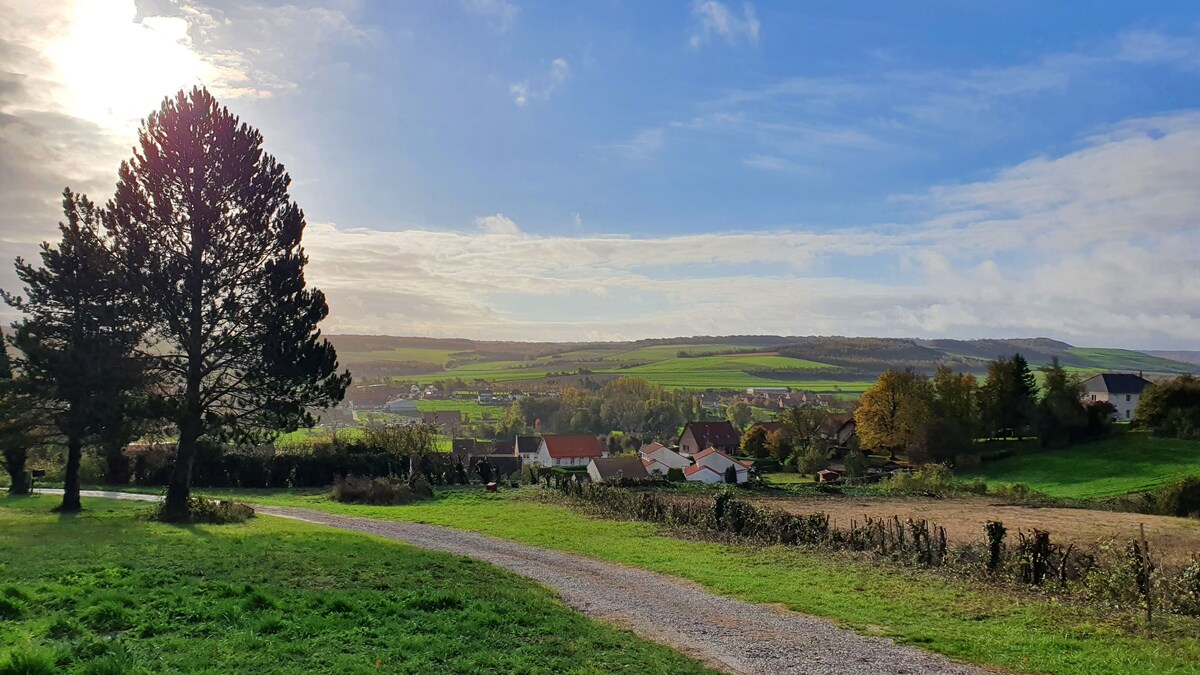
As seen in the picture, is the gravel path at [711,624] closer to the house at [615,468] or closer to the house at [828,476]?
the house at [828,476]

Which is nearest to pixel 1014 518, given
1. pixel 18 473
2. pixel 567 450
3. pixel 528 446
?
pixel 18 473

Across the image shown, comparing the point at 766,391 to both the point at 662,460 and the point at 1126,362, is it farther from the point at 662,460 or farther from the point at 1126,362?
the point at 1126,362

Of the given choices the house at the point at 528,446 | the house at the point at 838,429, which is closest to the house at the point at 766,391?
the house at the point at 838,429

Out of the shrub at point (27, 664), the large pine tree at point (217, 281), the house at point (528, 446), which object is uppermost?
the large pine tree at point (217, 281)

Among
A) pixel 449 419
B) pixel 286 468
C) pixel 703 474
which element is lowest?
pixel 703 474

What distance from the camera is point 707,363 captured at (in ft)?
523

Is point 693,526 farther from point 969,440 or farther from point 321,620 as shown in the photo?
point 969,440

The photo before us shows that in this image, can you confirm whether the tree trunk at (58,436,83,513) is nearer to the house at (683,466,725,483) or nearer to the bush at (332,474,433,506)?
the bush at (332,474,433,506)

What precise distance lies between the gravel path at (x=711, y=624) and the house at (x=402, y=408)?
268 feet

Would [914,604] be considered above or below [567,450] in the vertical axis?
above

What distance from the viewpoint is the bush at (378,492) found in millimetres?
33125

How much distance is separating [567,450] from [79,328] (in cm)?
5659

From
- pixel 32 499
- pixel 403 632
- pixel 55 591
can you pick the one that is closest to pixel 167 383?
pixel 32 499

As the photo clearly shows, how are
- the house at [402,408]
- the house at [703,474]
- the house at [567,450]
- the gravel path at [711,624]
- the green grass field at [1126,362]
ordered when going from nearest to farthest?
the gravel path at [711,624], the house at [703,474], the house at [567,450], the house at [402,408], the green grass field at [1126,362]
